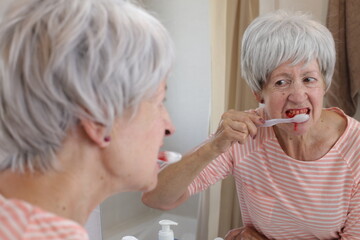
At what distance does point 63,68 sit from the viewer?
1.59 ft

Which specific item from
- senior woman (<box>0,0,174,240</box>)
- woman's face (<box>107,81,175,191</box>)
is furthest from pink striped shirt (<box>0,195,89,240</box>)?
woman's face (<box>107,81,175,191</box>)

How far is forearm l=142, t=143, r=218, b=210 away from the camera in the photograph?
98 cm

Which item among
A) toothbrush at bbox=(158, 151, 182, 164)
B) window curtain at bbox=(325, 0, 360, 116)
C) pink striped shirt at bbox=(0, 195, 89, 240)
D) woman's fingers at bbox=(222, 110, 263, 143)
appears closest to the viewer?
pink striped shirt at bbox=(0, 195, 89, 240)

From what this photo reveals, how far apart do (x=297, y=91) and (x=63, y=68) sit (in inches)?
24.8

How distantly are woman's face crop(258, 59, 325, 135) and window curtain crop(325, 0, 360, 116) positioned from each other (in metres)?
0.45

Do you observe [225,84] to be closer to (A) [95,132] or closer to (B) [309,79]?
(B) [309,79]

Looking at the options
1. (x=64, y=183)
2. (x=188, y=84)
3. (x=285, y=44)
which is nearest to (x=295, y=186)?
(x=285, y=44)

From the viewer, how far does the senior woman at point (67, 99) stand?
1.60ft

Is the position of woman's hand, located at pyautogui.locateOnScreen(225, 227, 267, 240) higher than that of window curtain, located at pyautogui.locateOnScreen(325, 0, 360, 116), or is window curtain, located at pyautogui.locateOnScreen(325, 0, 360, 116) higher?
window curtain, located at pyautogui.locateOnScreen(325, 0, 360, 116)

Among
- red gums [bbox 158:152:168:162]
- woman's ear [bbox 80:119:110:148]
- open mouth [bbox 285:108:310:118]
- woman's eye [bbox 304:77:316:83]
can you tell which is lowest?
red gums [bbox 158:152:168:162]

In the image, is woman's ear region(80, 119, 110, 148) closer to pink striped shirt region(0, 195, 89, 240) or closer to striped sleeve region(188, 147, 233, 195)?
pink striped shirt region(0, 195, 89, 240)

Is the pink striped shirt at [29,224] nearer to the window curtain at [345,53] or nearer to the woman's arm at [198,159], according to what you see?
the woman's arm at [198,159]

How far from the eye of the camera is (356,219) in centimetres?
95

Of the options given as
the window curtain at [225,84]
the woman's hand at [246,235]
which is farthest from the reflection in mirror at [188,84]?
the woman's hand at [246,235]
